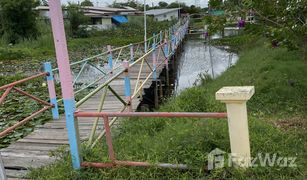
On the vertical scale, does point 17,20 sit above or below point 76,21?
above

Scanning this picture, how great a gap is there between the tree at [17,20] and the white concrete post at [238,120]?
28448 millimetres

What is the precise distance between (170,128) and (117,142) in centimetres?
71

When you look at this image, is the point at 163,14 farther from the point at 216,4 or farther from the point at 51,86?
the point at 216,4

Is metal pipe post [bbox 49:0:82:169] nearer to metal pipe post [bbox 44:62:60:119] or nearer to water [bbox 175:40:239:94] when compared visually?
metal pipe post [bbox 44:62:60:119]

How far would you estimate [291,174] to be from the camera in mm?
3090

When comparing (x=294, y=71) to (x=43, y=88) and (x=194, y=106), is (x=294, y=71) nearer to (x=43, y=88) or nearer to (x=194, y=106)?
(x=194, y=106)

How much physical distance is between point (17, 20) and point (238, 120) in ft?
98.1

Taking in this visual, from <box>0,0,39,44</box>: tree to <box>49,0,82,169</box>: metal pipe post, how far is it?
27537 mm

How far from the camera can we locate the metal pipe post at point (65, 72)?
300cm

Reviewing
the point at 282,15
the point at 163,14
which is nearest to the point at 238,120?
the point at 282,15

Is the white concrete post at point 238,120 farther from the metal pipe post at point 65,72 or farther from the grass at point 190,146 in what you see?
the metal pipe post at point 65,72

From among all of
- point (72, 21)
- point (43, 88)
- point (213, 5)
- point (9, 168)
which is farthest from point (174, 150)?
point (72, 21)

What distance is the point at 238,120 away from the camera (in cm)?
293

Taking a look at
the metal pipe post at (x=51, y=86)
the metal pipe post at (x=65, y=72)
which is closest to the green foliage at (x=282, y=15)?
the metal pipe post at (x=65, y=72)
